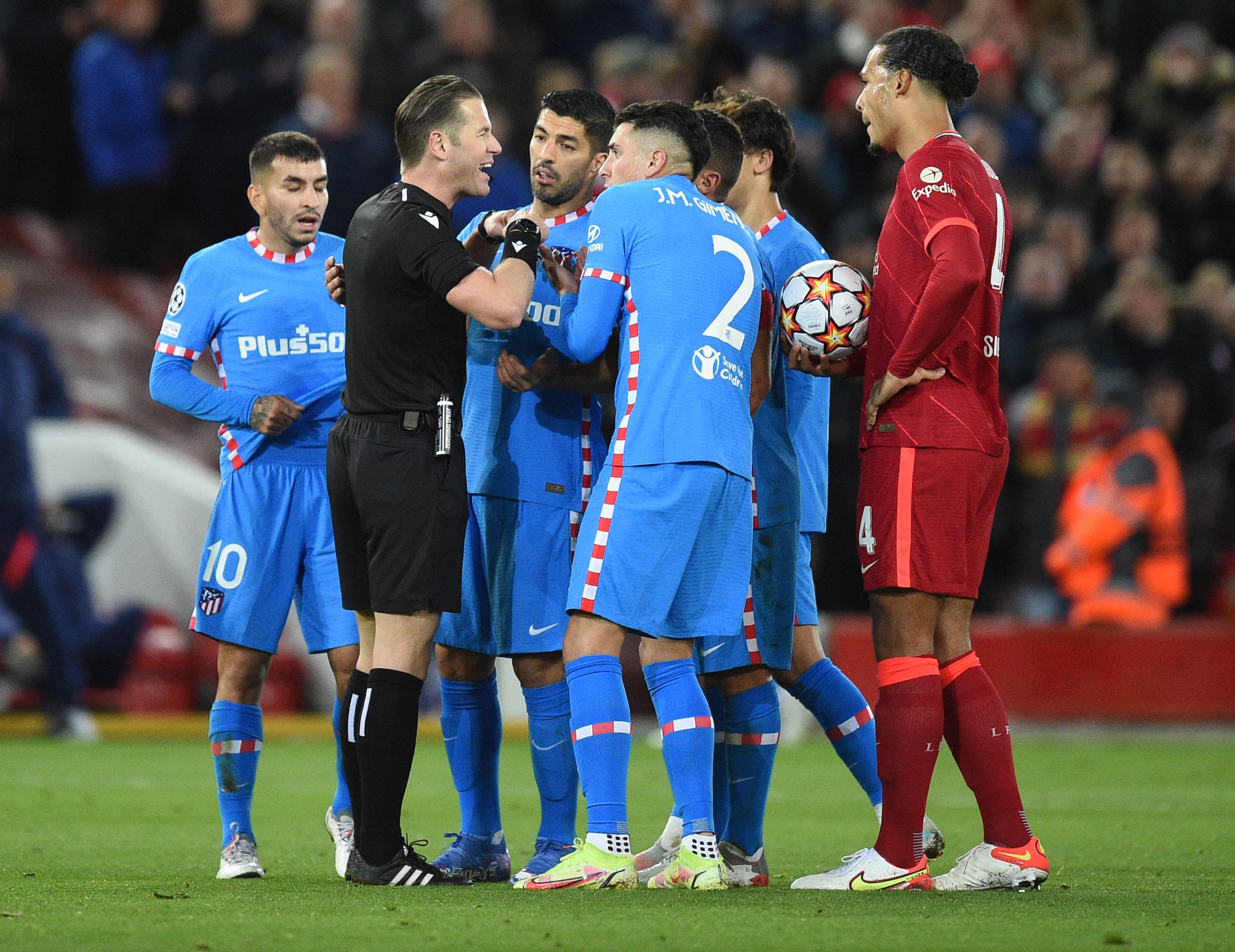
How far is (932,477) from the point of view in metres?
5.64

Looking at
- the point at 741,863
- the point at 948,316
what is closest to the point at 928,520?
the point at 948,316

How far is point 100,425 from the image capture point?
1462cm

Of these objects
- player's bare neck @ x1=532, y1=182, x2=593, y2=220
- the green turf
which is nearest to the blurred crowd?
the green turf

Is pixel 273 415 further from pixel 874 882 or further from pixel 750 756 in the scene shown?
pixel 874 882

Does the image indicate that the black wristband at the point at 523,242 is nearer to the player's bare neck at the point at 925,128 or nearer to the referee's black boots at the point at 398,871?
the player's bare neck at the point at 925,128

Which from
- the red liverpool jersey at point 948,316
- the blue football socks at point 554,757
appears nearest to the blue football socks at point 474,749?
the blue football socks at point 554,757

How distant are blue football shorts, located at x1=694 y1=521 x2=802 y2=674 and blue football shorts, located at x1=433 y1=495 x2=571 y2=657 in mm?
555

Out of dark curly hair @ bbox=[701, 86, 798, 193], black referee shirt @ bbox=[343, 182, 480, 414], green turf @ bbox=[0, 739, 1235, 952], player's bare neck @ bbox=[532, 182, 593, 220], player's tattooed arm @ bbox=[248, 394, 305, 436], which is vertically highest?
dark curly hair @ bbox=[701, 86, 798, 193]

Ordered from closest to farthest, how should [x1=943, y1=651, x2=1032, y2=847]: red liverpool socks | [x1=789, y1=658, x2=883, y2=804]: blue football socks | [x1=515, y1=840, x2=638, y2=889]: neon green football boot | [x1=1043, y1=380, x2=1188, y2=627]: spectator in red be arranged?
[x1=515, y1=840, x2=638, y2=889]: neon green football boot → [x1=943, y1=651, x2=1032, y2=847]: red liverpool socks → [x1=789, y1=658, x2=883, y2=804]: blue football socks → [x1=1043, y1=380, x2=1188, y2=627]: spectator in red

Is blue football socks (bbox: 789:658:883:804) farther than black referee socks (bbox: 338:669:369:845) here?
Yes

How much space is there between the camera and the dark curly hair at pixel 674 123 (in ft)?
19.1

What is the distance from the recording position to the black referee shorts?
5605mm

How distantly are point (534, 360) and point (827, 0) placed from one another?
11.8m

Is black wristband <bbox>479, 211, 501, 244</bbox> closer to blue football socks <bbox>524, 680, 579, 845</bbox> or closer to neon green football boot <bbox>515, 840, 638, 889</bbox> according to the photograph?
blue football socks <bbox>524, 680, 579, 845</bbox>
